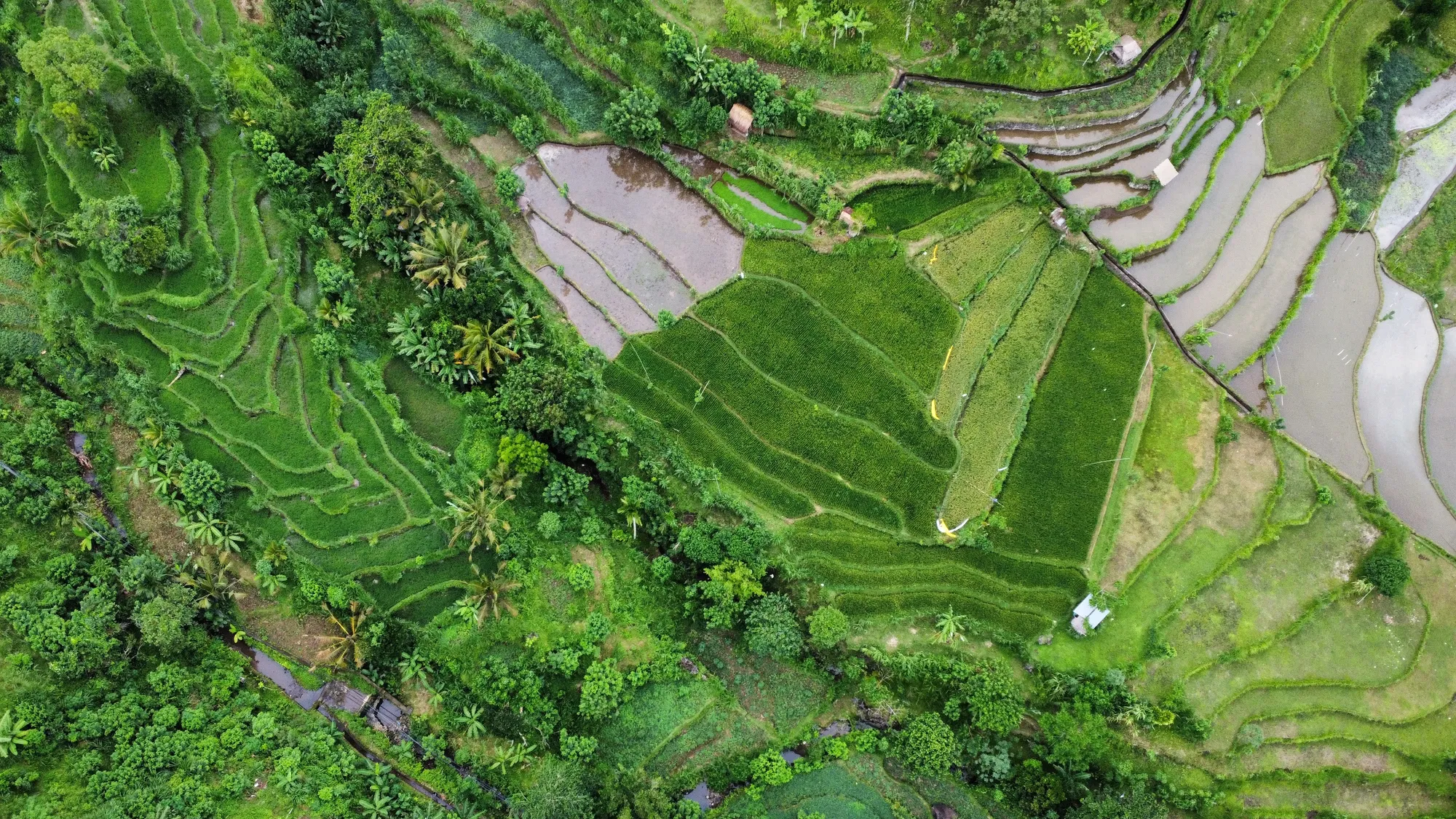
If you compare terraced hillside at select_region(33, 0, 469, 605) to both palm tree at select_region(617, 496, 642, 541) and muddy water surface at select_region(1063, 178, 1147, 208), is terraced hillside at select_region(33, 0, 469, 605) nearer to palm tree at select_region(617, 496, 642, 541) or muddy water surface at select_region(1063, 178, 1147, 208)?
palm tree at select_region(617, 496, 642, 541)

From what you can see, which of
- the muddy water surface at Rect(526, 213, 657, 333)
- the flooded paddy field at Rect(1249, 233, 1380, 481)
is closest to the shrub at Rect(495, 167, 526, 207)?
the muddy water surface at Rect(526, 213, 657, 333)

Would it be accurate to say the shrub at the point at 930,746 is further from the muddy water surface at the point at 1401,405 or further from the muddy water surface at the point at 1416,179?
the muddy water surface at the point at 1416,179

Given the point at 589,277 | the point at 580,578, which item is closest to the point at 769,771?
the point at 580,578

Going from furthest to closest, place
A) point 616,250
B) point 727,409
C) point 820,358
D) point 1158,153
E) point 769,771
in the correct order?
point 1158,153 < point 616,250 < point 820,358 < point 727,409 < point 769,771

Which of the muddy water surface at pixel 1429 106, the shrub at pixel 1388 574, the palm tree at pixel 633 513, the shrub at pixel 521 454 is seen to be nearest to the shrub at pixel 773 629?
the palm tree at pixel 633 513

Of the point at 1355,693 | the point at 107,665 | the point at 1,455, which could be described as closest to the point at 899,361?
the point at 1355,693

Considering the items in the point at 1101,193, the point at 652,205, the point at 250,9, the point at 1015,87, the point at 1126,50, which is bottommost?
the point at 250,9

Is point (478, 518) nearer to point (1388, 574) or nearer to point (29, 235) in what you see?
point (29, 235)
